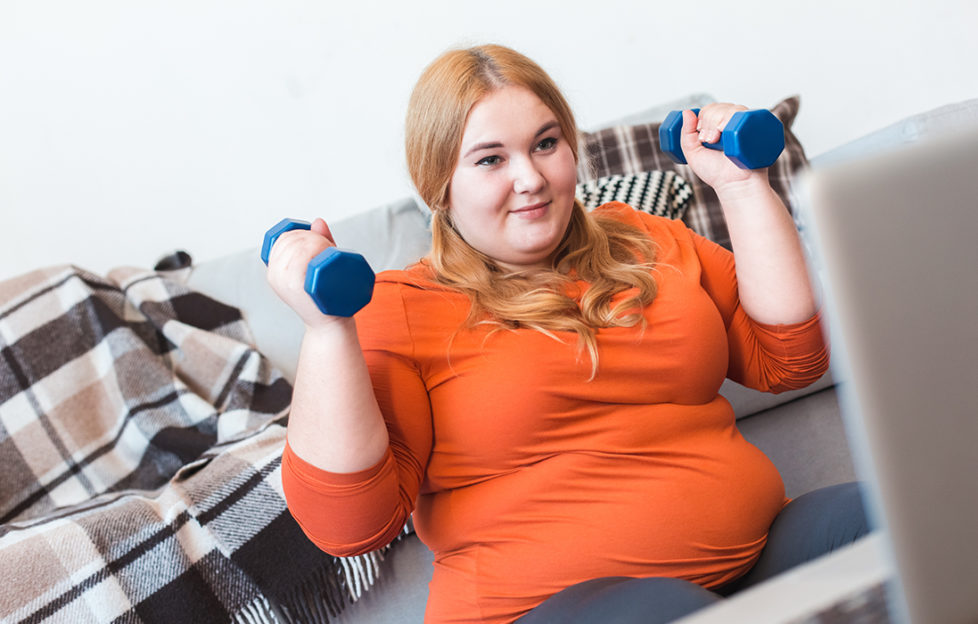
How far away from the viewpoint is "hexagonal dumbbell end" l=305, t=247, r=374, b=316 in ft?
2.33

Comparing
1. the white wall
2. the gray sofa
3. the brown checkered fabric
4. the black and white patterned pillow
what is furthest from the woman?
the white wall

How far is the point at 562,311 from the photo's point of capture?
0.99 m

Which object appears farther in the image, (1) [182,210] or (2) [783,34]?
(2) [783,34]

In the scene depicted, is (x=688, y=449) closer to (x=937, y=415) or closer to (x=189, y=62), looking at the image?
(x=937, y=415)

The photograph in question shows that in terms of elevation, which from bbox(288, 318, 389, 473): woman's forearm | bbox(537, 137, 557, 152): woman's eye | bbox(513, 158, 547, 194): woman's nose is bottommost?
bbox(288, 318, 389, 473): woman's forearm

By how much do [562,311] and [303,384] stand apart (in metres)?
0.35

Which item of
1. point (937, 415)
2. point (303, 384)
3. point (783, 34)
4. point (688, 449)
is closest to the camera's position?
point (937, 415)

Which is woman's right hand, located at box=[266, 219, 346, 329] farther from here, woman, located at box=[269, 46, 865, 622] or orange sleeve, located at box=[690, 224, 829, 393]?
orange sleeve, located at box=[690, 224, 829, 393]

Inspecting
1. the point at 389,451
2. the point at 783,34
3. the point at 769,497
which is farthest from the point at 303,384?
the point at 783,34

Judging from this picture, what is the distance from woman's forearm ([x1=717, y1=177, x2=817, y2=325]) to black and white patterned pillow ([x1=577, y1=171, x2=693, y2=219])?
0.66 meters

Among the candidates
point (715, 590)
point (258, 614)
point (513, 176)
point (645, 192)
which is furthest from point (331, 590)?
point (645, 192)

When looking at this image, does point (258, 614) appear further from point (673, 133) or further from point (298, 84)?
point (298, 84)

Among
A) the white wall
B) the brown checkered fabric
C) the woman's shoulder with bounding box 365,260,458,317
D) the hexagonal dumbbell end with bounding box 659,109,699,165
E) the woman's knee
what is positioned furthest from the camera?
the white wall

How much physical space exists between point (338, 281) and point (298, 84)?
1.51 metres
